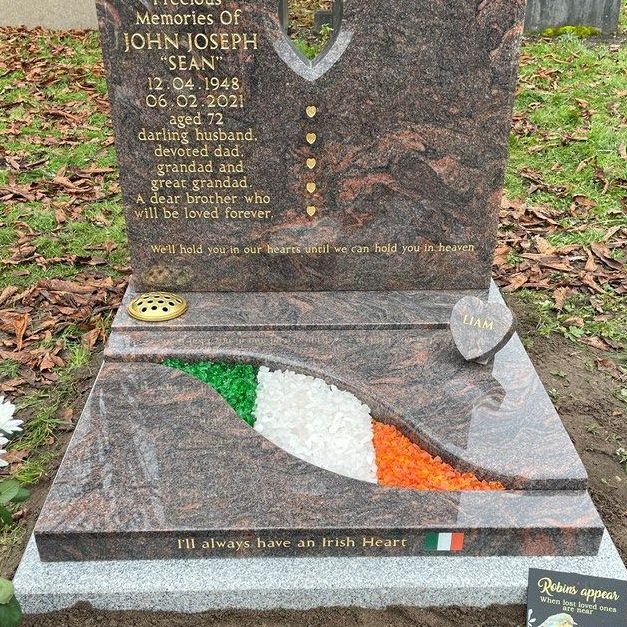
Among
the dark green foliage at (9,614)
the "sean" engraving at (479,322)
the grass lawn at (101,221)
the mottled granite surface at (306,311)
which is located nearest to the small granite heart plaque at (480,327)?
the "sean" engraving at (479,322)

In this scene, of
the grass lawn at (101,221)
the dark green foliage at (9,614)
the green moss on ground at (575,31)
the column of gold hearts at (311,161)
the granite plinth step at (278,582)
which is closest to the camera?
the dark green foliage at (9,614)

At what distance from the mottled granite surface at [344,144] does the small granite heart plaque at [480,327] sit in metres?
0.60

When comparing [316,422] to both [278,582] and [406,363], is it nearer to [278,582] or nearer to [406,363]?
[406,363]

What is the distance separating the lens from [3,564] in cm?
286

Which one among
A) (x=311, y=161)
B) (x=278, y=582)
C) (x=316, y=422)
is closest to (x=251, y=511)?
(x=278, y=582)

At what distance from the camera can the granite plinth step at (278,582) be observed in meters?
2.53

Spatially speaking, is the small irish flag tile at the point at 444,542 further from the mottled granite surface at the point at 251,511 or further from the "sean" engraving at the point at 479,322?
the "sean" engraving at the point at 479,322

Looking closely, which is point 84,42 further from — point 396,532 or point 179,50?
point 396,532

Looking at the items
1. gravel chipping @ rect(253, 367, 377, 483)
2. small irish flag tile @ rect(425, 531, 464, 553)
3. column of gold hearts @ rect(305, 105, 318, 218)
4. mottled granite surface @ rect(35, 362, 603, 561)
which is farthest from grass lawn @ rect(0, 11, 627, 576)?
small irish flag tile @ rect(425, 531, 464, 553)

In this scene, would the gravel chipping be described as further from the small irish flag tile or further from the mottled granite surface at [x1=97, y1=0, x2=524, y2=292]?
the mottled granite surface at [x1=97, y1=0, x2=524, y2=292]

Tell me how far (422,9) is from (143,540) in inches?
99.8

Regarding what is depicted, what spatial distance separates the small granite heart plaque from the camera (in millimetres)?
3209

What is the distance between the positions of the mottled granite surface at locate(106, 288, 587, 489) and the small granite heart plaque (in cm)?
10

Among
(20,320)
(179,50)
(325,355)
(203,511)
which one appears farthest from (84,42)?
(203,511)
